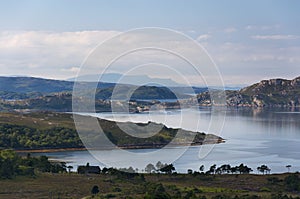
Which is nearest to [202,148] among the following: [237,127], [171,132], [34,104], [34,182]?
[171,132]

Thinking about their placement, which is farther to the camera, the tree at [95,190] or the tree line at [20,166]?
the tree line at [20,166]

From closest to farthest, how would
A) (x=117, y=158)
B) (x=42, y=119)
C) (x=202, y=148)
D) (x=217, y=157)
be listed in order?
(x=117, y=158), (x=217, y=157), (x=202, y=148), (x=42, y=119)

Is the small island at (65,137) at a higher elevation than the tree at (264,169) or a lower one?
higher

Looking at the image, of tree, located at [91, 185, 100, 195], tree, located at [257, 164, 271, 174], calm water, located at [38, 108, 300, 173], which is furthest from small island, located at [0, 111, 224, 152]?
tree, located at [91, 185, 100, 195]

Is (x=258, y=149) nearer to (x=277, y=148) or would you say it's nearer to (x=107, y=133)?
(x=277, y=148)

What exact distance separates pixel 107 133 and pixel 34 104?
8439cm

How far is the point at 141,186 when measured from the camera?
3962 cm

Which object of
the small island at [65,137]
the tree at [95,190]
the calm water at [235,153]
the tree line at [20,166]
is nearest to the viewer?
the tree at [95,190]

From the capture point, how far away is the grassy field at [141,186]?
36.8 m

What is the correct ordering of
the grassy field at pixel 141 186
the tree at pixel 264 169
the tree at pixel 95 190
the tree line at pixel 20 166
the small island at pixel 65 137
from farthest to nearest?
the small island at pixel 65 137
the tree at pixel 264 169
the tree line at pixel 20 166
the tree at pixel 95 190
the grassy field at pixel 141 186

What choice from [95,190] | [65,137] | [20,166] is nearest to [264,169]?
[95,190]

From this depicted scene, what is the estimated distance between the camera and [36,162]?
167ft

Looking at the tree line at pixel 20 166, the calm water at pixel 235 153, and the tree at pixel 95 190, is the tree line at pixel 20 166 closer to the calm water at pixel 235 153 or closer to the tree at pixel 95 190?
the calm water at pixel 235 153

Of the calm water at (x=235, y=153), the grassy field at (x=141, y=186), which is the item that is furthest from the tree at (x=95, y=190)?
the calm water at (x=235, y=153)
